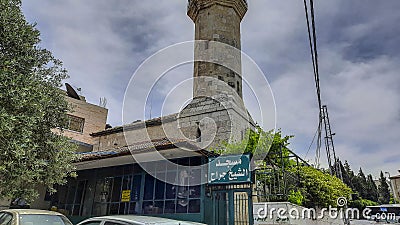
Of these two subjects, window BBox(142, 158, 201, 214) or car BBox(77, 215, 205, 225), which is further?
window BBox(142, 158, 201, 214)

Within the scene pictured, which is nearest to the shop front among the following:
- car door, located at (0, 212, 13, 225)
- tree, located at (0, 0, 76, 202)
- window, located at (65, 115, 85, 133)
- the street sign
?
the street sign

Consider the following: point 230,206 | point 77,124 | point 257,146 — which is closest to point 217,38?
point 257,146

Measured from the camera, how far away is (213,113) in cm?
1517

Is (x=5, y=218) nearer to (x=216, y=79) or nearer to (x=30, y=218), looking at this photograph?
(x=30, y=218)

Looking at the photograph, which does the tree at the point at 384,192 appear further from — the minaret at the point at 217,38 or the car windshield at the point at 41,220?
the car windshield at the point at 41,220

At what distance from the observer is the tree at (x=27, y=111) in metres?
6.86

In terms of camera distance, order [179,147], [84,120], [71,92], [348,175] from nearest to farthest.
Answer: [179,147], [84,120], [71,92], [348,175]

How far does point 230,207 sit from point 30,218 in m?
5.36

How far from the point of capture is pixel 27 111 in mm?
7367

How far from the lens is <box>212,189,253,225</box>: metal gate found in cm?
878

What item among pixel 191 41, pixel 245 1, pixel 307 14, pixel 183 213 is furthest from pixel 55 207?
pixel 245 1

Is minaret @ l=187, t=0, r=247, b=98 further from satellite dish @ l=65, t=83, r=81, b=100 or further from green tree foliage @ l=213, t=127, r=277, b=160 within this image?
satellite dish @ l=65, t=83, r=81, b=100

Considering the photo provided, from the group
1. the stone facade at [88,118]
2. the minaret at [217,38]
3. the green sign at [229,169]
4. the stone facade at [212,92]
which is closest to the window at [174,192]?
the green sign at [229,169]

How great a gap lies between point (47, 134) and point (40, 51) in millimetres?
2448
